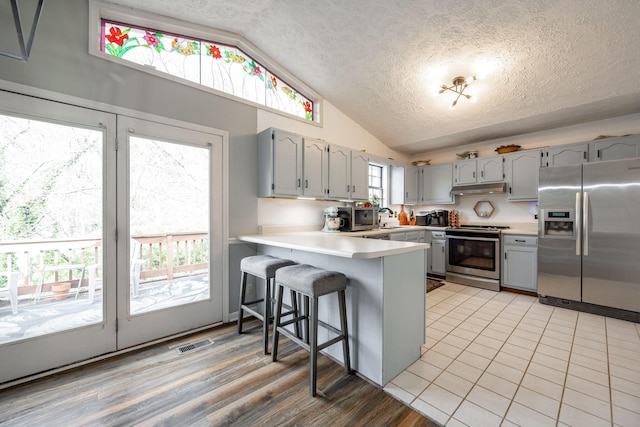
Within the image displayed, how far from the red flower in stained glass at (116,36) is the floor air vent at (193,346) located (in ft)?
9.06

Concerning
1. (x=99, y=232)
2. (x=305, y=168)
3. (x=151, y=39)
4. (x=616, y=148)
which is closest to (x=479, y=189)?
(x=616, y=148)

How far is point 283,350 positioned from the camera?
2.24m

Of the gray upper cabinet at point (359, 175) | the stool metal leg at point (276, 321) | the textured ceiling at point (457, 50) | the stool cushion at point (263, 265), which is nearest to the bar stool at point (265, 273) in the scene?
the stool cushion at point (263, 265)

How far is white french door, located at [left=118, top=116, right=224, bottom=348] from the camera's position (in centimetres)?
227

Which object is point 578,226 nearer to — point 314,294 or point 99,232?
point 314,294

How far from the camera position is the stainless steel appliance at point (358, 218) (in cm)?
359

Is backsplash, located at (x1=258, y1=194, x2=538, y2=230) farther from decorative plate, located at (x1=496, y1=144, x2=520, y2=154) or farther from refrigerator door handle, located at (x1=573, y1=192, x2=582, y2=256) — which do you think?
refrigerator door handle, located at (x1=573, y1=192, x2=582, y2=256)

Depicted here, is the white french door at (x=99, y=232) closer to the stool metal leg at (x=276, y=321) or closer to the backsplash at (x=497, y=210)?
the stool metal leg at (x=276, y=321)

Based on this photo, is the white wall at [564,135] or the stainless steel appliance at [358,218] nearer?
the white wall at [564,135]

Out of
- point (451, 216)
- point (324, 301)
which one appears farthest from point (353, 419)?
point (451, 216)

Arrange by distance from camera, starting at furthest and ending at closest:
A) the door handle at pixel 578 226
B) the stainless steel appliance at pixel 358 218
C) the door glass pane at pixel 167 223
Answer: the stainless steel appliance at pixel 358 218 → the door handle at pixel 578 226 → the door glass pane at pixel 167 223

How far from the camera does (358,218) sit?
373cm

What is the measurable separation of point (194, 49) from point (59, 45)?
1127mm

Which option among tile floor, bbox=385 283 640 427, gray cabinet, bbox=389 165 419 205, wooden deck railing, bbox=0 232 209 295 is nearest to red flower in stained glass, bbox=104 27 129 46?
wooden deck railing, bbox=0 232 209 295
